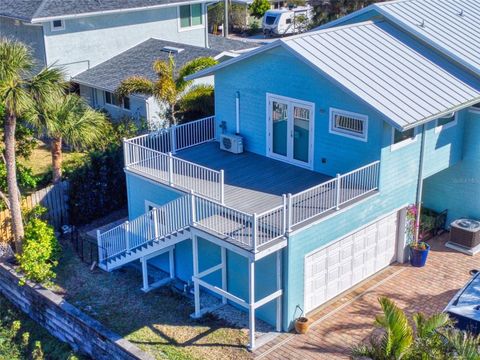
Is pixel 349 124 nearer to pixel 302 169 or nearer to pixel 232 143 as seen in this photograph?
pixel 302 169

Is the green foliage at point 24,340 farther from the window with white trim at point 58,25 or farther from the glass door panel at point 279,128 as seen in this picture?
the window with white trim at point 58,25

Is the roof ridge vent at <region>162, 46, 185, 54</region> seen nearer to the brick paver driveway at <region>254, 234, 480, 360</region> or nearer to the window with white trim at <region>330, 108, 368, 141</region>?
the window with white trim at <region>330, 108, 368, 141</region>

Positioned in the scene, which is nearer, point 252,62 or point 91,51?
point 252,62

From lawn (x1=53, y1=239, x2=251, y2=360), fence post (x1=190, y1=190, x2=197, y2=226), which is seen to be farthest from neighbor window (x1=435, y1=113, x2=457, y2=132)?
lawn (x1=53, y1=239, x2=251, y2=360)

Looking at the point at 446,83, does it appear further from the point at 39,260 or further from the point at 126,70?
the point at 126,70

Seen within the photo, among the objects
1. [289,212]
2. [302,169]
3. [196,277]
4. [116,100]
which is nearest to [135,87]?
[116,100]

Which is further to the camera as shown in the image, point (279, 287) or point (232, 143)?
point (232, 143)

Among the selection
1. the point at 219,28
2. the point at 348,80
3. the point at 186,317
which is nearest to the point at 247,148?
the point at 348,80
